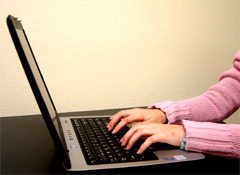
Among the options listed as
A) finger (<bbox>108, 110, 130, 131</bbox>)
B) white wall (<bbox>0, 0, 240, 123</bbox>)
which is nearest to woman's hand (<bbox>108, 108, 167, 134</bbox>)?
finger (<bbox>108, 110, 130, 131</bbox>)

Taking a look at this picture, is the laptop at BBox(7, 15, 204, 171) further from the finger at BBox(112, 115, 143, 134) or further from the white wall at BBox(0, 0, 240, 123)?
the white wall at BBox(0, 0, 240, 123)

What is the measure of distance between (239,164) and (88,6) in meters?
0.81

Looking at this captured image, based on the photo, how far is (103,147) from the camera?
0.56 m

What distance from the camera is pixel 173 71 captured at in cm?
122

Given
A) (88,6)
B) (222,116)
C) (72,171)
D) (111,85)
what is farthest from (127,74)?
(72,171)

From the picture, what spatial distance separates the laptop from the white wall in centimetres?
42

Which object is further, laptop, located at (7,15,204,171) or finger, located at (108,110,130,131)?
finger, located at (108,110,130,131)

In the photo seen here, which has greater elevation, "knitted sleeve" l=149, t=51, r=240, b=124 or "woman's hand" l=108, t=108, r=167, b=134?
"woman's hand" l=108, t=108, r=167, b=134

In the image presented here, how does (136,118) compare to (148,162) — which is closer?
(148,162)

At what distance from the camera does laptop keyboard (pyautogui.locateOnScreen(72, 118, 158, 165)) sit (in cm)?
51

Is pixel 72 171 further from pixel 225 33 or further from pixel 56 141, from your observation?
pixel 225 33

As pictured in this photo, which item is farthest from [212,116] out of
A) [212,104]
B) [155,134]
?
[155,134]

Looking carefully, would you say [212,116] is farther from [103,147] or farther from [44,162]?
[44,162]

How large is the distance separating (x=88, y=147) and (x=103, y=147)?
0.03 metres
